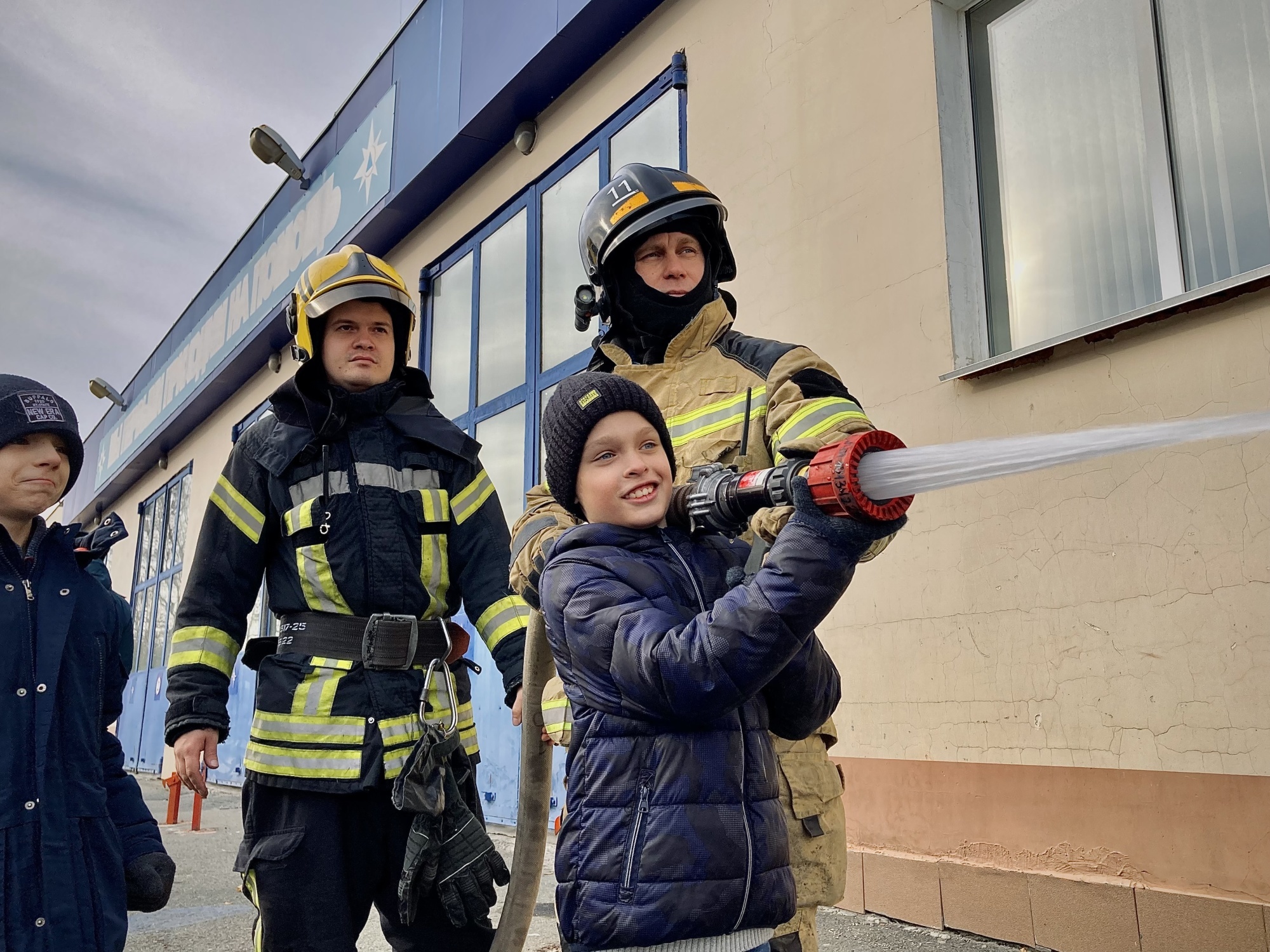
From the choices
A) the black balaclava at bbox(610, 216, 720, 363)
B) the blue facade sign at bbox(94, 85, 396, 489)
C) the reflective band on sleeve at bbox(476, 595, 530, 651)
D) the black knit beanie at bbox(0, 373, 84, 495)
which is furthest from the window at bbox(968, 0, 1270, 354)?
the blue facade sign at bbox(94, 85, 396, 489)

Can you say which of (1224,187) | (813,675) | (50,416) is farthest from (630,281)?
(1224,187)

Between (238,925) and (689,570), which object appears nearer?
(689,570)

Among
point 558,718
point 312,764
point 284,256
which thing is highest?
point 284,256

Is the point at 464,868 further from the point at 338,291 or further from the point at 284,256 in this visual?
the point at 284,256

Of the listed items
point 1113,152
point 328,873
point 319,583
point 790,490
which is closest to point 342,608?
point 319,583

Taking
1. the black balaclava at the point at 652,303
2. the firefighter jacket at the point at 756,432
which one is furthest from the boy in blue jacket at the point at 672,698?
the black balaclava at the point at 652,303

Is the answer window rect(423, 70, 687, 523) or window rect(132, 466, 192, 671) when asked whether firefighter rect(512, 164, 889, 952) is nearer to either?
window rect(423, 70, 687, 523)

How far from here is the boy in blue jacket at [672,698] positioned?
140 centimetres

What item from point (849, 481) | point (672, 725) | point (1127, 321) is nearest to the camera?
point (849, 481)

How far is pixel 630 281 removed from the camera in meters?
2.51

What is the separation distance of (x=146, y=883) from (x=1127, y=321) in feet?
10.1

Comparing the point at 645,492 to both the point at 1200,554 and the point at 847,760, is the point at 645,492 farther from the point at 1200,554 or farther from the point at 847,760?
the point at 847,760

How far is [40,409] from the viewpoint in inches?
99.6

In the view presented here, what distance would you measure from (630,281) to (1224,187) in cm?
209
